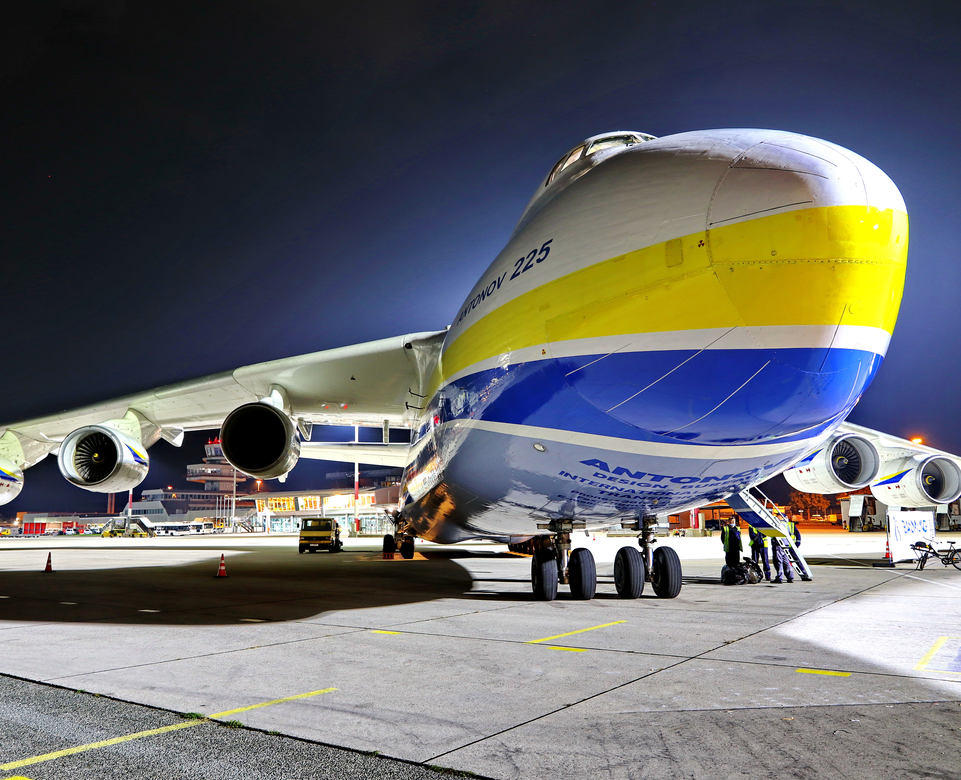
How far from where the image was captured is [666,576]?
8.84 m

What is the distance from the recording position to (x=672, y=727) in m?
3.16

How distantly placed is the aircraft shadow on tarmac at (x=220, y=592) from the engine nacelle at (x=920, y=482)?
26.8 ft

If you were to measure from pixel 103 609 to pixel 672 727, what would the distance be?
7251mm

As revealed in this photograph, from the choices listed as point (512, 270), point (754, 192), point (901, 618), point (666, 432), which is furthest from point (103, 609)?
point (901, 618)

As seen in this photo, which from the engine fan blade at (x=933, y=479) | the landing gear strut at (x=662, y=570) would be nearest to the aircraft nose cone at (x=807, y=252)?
the landing gear strut at (x=662, y=570)

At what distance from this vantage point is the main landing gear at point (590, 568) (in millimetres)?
8570

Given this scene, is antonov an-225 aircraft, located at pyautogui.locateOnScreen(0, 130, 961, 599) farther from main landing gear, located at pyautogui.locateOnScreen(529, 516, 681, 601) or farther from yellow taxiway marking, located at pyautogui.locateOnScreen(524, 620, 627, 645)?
yellow taxiway marking, located at pyautogui.locateOnScreen(524, 620, 627, 645)

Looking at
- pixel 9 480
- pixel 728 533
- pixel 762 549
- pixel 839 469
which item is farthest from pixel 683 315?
pixel 9 480

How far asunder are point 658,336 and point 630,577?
4878 millimetres

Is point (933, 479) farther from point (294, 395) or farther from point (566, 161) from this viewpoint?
point (294, 395)

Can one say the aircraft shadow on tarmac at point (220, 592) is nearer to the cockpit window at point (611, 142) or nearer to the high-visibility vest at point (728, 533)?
the high-visibility vest at point (728, 533)

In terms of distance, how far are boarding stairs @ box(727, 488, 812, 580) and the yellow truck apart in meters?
16.7

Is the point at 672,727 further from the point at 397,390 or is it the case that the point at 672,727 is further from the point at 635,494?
the point at 397,390

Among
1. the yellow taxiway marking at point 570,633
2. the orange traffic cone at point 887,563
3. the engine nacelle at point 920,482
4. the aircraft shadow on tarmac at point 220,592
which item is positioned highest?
the engine nacelle at point 920,482
